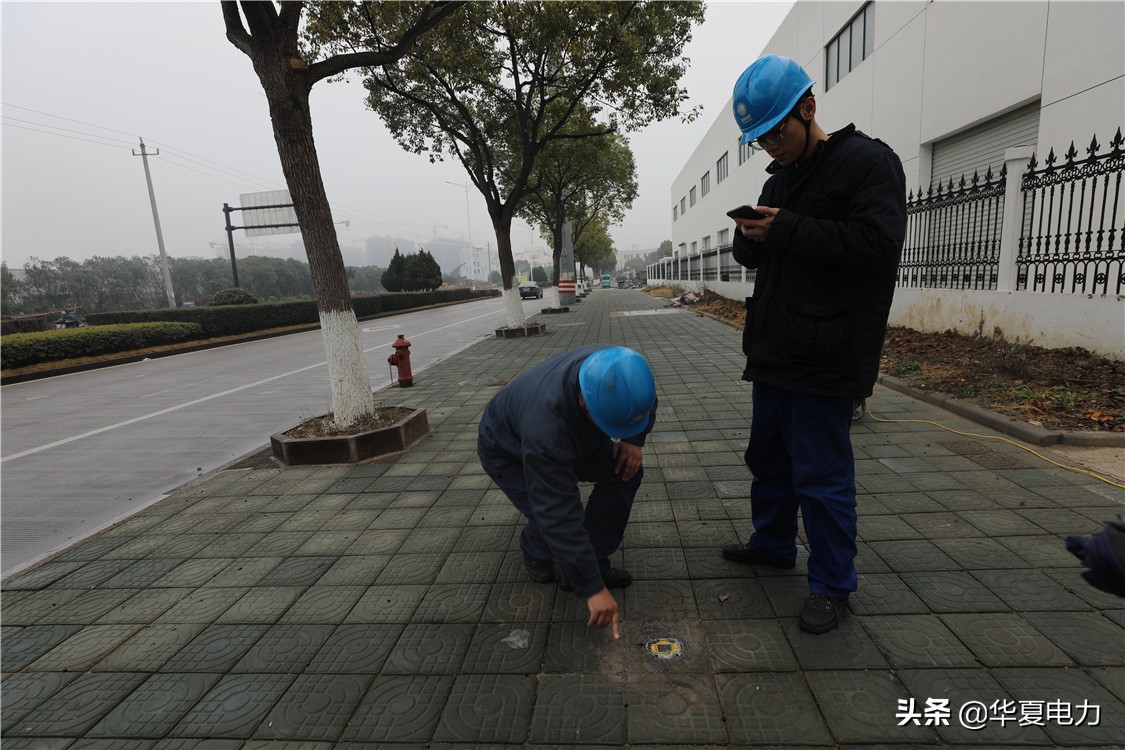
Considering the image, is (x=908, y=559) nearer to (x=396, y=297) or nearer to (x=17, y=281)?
(x=396, y=297)

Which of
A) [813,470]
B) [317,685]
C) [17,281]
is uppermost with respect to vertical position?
[17,281]

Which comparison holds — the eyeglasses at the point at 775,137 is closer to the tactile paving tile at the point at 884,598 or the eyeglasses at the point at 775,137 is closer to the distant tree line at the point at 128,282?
the tactile paving tile at the point at 884,598

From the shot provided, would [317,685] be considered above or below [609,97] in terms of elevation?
below

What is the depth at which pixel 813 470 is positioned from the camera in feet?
6.63

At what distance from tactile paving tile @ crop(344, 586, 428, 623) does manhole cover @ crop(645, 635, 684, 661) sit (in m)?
1.03

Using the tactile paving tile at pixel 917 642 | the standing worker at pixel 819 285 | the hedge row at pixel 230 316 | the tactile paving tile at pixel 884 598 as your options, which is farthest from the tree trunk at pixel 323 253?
the hedge row at pixel 230 316

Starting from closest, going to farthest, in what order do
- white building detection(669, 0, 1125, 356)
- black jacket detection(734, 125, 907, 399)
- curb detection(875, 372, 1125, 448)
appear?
black jacket detection(734, 125, 907, 399) → curb detection(875, 372, 1125, 448) → white building detection(669, 0, 1125, 356)

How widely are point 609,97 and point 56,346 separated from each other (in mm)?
14214

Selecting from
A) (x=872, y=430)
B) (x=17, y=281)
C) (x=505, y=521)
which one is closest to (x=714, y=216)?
(x=872, y=430)

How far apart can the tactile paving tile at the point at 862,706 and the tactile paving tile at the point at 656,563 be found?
2.48 feet

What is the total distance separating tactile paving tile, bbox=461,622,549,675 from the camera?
78.5 inches

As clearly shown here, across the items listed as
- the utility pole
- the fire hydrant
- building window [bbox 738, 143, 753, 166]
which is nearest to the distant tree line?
the utility pole

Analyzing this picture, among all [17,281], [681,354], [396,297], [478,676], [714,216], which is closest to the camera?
[478,676]

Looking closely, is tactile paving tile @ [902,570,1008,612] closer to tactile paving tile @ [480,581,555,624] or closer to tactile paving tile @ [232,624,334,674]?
tactile paving tile @ [480,581,555,624]
